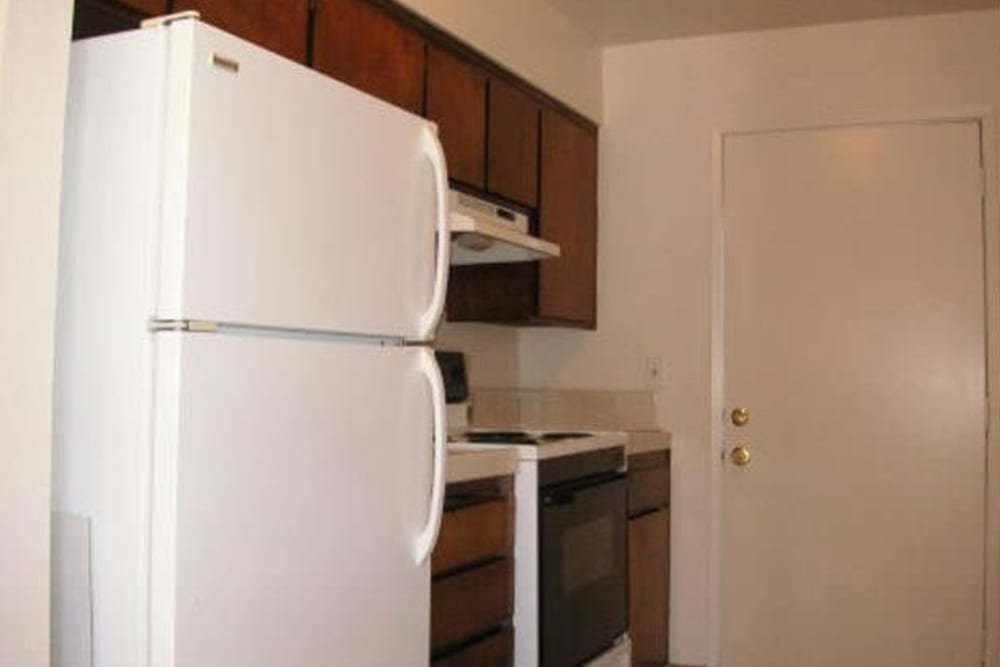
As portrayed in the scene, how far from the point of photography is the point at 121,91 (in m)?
1.37

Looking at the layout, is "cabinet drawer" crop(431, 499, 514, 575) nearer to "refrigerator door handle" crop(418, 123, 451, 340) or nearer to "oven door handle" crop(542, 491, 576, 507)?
"oven door handle" crop(542, 491, 576, 507)

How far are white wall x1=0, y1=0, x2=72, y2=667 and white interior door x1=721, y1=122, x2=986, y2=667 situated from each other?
2.91 meters

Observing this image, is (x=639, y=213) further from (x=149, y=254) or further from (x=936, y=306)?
(x=149, y=254)

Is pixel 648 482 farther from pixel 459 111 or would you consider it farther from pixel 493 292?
pixel 459 111

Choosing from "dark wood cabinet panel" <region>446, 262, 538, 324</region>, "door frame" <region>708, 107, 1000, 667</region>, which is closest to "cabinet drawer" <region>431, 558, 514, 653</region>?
"dark wood cabinet panel" <region>446, 262, 538, 324</region>

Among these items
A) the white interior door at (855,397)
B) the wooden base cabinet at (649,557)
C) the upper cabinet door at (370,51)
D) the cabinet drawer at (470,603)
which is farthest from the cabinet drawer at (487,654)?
the white interior door at (855,397)

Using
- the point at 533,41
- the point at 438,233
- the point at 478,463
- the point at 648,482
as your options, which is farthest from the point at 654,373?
the point at 438,233

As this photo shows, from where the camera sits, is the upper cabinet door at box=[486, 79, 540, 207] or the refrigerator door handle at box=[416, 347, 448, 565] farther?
the upper cabinet door at box=[486, 79, 540, 207]

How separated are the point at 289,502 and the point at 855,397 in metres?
2.71

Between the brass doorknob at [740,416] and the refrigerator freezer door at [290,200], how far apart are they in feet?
7.25

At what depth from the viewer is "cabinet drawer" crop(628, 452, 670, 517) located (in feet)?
11.1

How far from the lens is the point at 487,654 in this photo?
2350 mm

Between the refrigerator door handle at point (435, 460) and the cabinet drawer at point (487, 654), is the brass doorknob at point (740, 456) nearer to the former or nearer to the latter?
the cabinet drawer at point (487, 654)

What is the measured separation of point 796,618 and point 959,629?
558 mm
